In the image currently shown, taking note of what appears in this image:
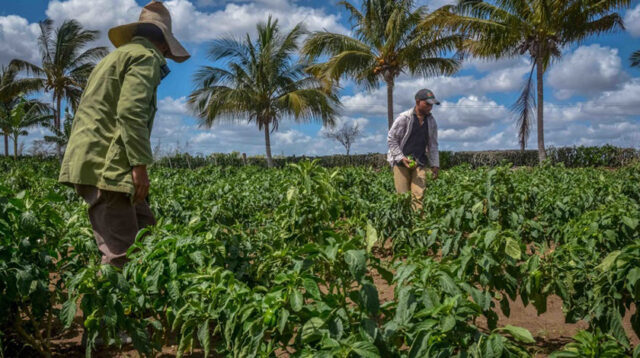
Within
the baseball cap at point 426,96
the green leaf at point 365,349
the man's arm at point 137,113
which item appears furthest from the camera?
the baseball cap at point 426,96

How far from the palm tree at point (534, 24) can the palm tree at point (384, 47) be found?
1.64 m

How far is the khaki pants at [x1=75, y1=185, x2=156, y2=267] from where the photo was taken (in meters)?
2.54

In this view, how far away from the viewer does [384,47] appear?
18750 mm

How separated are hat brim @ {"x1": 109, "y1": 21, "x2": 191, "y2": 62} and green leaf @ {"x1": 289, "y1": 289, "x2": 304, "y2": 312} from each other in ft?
6.23

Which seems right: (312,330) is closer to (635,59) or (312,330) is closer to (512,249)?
(512,249)

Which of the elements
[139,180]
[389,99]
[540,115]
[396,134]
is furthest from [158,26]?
[389,99]

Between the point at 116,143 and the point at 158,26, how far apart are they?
30.5 inches

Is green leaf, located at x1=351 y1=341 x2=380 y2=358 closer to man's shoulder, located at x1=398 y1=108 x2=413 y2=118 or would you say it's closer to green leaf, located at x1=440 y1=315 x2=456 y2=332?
green leaf, located at x1=440 y1=315 x2=456 y2=332

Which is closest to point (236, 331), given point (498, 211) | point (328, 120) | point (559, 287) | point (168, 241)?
point (168, 241)

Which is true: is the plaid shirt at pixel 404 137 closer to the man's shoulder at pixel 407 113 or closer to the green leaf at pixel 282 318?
the man's shoulder at pixel 407 113

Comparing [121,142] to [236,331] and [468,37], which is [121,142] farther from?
[468,37]

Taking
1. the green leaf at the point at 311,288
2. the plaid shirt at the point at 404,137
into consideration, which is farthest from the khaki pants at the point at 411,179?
the green leaf at the point at 311,288

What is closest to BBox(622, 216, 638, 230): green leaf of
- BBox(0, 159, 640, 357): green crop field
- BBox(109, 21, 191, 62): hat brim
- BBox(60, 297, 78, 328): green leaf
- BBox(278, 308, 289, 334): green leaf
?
BBox(0, 159, 640, 357): green crop field

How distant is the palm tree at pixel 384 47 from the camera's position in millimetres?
18547
